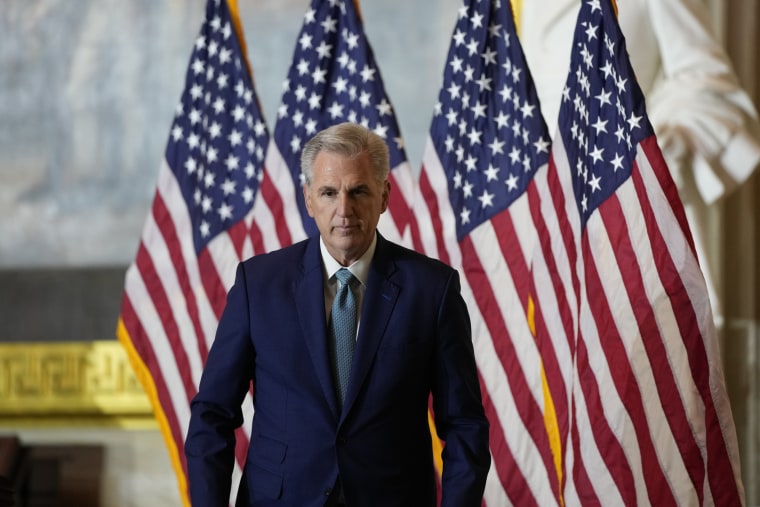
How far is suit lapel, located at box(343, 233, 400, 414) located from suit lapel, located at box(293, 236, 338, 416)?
0.06 meters

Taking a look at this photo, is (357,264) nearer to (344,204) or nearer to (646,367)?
(344,204)

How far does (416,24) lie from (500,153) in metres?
1.83

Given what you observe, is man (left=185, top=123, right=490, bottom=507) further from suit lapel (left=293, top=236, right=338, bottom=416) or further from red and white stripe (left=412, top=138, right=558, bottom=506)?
red and white stripe (left=412, top=138, right=558, bottom=506)

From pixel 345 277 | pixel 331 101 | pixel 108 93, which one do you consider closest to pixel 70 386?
pixel 108 93

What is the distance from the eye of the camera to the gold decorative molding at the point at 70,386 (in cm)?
612

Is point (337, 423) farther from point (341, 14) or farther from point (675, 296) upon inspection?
point (341, 14)

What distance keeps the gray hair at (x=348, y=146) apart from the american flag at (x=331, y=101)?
2141 mm

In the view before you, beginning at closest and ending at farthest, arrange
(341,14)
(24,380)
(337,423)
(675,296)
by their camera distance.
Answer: (337,423) < (675,296) < (341,14) < (24,380)

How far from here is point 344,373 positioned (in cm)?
256

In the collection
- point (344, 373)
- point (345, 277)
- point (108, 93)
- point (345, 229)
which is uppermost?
point (108, 93)

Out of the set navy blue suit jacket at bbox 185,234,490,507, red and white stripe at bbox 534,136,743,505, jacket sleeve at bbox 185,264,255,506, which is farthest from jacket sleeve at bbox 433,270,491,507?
red and white stripe at bbox 534,136,743,505

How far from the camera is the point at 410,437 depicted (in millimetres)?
2582

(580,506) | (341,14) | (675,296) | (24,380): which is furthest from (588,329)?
(24,380)

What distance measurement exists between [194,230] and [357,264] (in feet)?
8.06
